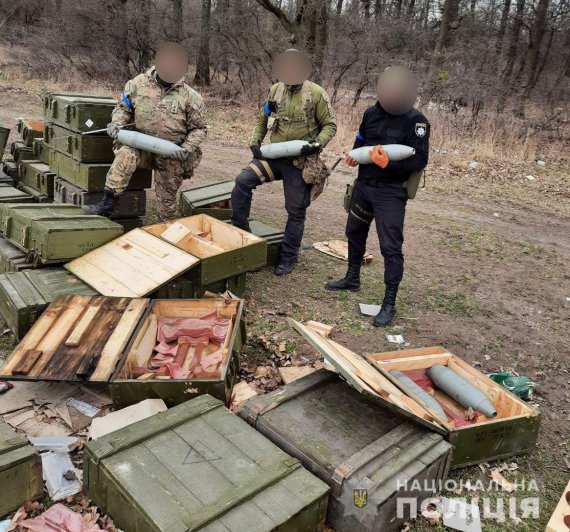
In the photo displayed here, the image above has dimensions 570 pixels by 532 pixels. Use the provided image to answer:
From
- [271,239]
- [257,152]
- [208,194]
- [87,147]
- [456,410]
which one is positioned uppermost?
[257,152]

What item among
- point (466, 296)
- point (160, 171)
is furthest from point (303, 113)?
point (466, 296)

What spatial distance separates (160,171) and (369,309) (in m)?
2.61

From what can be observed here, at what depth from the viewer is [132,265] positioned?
4656mm

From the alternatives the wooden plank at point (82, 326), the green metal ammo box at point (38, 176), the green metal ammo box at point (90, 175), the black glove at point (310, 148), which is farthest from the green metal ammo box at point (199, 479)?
the green metal ammo box at point (38, 176)

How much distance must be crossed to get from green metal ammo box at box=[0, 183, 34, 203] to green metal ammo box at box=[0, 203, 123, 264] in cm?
72

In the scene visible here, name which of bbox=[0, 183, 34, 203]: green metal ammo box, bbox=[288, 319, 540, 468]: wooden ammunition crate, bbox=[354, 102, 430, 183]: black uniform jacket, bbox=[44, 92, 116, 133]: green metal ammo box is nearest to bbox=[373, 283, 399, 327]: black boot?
bbox=[354, 102, 430, 183]: black uniform jacket

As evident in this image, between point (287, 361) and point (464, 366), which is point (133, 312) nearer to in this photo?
point (287, 361)

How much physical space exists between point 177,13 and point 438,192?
13.4 m

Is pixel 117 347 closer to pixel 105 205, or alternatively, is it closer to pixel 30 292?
pixel 30 292

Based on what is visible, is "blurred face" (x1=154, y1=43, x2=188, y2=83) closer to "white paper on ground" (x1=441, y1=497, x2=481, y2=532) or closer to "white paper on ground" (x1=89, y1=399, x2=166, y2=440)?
"white paper on ground" (x1=89, y1=399, x2=166, y2=440)

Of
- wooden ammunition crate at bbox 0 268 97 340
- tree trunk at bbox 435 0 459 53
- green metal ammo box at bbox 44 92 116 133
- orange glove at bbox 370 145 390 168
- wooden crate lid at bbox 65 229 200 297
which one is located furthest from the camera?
tree trunk at bbox 435 0 459 53

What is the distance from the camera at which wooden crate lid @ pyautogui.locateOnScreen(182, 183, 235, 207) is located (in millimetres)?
6320

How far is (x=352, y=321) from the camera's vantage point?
5.06 meters

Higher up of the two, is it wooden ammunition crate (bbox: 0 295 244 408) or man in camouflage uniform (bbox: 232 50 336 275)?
Answer: man in camouflage uniform (bbox: 232 50 336 275)
